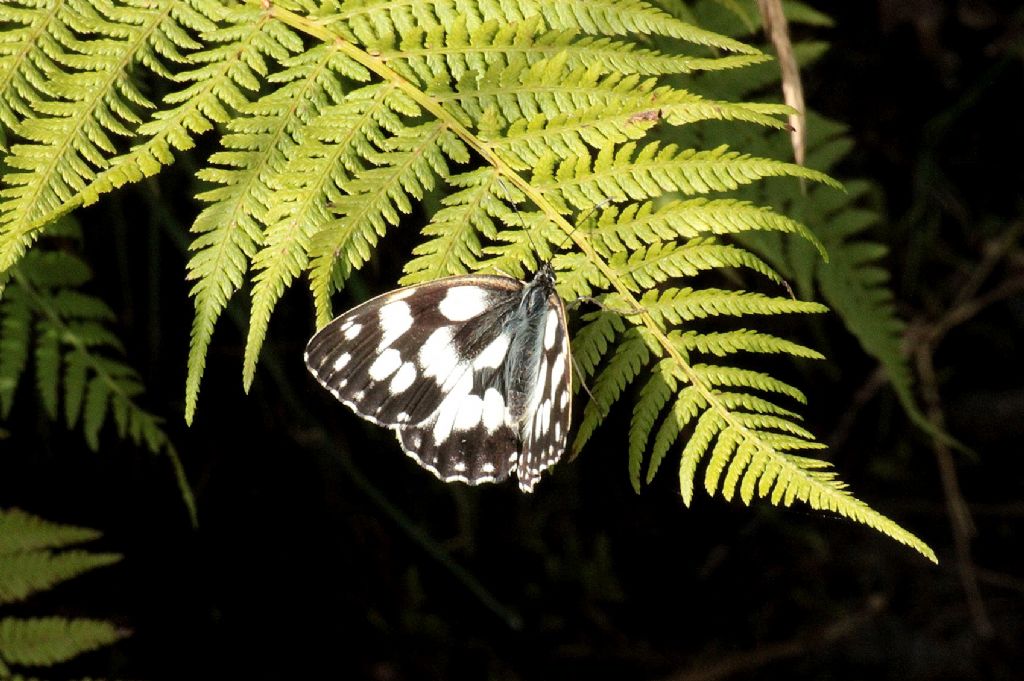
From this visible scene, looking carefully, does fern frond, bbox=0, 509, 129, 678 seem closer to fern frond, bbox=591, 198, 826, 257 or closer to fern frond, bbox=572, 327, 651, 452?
fern frond, bbox=572, 327, 651, 452

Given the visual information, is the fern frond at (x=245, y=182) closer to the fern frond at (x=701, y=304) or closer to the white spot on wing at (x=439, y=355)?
the white spot on wing at (x=439, y=355)

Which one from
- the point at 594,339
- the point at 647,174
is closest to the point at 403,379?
the point at 594,339

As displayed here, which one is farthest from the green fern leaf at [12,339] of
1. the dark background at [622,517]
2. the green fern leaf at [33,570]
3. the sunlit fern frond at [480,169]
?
the sunlit fern frond at [480,169]

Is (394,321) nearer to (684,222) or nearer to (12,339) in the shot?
(684,222)

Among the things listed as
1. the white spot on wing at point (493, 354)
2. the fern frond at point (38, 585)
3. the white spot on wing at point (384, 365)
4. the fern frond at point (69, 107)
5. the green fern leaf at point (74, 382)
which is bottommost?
the fern frond at point (38, 585)

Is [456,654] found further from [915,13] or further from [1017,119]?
[1017,119]

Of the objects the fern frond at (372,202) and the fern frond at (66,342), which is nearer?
the fern frond at (372,202)
